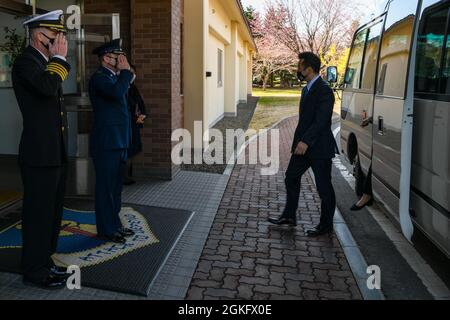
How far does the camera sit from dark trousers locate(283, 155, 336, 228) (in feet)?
17.4

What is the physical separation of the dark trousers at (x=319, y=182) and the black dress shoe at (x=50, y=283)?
2.70 meters

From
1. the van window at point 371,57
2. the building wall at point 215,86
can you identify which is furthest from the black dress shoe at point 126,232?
the building wall at point 215,86

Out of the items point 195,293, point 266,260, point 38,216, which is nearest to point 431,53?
point 266,260

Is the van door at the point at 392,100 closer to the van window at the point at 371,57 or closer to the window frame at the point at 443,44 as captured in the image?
the window frame at the point at 443,44

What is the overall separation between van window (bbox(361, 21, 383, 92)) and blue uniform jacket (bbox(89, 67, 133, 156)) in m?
3.14

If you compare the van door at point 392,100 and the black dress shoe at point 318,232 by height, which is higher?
→ the van door at point 392,100

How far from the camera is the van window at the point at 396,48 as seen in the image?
15.5 ft

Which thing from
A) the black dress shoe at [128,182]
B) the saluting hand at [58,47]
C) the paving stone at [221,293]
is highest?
the saluting hand at [58,47]

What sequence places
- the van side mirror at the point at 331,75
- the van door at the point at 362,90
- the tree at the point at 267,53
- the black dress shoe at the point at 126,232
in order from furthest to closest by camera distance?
the tree at the point at 267,53
the van side mirror at the point at 331,75
the van door at the point at 362,90
the black dress shoe at the point at 126,232

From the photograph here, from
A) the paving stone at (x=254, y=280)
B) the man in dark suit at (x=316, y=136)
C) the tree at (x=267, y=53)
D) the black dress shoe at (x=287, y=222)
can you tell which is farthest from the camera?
the tree at (x=267, y=53)

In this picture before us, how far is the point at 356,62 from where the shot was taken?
7.71 m

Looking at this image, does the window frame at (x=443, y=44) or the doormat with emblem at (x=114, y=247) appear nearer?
the window frame at (x=443, y=44)

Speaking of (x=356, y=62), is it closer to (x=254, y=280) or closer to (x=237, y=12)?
(x=254, y=280)

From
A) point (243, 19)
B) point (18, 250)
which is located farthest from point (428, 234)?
point (243, 19)
